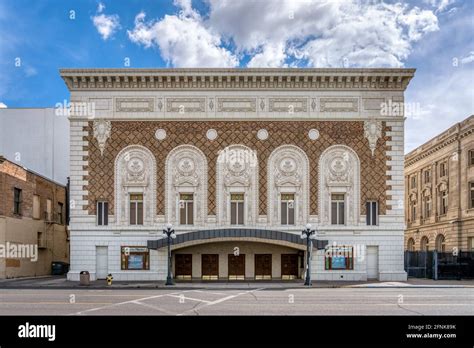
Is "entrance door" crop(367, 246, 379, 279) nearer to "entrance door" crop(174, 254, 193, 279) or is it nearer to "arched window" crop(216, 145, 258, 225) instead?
"arched window" crop(216, 145, 258, 225)

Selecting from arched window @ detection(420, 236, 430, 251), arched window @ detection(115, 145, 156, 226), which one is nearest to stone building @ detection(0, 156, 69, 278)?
arched window @ detection(115, 145, 156, 226)

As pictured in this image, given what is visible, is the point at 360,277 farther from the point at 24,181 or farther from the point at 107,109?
the point at 24,181

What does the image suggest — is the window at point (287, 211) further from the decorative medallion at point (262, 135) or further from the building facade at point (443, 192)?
the building facade at point (443, 192)

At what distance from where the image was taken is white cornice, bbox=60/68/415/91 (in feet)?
100

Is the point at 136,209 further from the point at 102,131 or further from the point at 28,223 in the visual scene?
the point at 28,223

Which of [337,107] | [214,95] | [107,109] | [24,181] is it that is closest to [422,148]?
[337,107]

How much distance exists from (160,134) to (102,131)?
156 inches

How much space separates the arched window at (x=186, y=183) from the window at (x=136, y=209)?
1979 millimetres

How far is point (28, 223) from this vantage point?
35375 millimetres

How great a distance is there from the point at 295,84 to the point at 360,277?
1379 centimetres

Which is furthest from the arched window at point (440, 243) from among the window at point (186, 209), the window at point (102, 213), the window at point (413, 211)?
the window at point (102, 213)

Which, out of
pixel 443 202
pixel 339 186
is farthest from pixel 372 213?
pixel 443 202

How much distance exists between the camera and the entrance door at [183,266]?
30.7 meters

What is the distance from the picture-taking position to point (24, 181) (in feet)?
115
